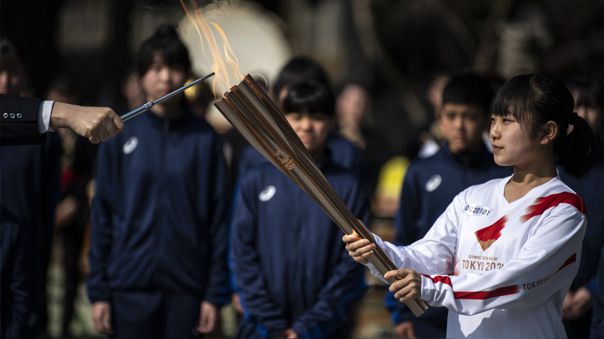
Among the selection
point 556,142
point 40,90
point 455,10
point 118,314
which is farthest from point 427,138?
point 40,90

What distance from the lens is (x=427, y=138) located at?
717 centimetres

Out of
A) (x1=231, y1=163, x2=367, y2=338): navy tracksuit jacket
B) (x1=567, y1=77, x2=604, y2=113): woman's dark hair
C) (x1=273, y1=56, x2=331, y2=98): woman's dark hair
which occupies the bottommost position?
(x1=231, y1=163, x2=367, y2=338): navy tracksuit jacket

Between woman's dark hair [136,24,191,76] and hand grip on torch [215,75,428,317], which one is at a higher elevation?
woman's dark hair [136,24,191,76]

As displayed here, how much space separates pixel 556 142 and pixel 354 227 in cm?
75

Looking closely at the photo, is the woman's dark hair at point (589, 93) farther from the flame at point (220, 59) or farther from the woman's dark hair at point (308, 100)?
the flame at point (220, 59)

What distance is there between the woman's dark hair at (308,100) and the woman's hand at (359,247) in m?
1.47

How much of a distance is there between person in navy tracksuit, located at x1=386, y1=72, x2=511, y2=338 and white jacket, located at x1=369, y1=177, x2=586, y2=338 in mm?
1063

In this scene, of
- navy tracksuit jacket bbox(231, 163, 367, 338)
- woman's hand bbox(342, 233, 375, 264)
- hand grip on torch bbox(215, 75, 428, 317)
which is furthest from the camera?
navy tracksuit jacket bbox(231, 163, 367, 338)

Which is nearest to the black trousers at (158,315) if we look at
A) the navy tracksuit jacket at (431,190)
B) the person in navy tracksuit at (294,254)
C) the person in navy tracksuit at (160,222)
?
the person in navy tracksuit at (160,222)

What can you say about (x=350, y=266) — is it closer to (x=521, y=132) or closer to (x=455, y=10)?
(x=521, y=132)

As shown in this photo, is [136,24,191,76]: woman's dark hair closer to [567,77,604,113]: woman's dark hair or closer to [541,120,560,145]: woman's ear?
[567,77,604,113]: woman's dark hair

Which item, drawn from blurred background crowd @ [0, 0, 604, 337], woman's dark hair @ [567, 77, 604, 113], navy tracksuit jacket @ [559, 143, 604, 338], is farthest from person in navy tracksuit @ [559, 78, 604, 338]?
blurred background crowd @ [0, 0, 604, 337]

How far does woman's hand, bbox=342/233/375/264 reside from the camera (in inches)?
121

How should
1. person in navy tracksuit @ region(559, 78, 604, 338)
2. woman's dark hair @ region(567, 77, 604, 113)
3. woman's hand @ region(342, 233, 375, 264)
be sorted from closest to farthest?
woman's hand @ region(342, 233, 375, 264)
person in navy tracksuit @ region(559, 78, 604, 338)
woman's dark hair @ region(567, 77, 604, 113)
